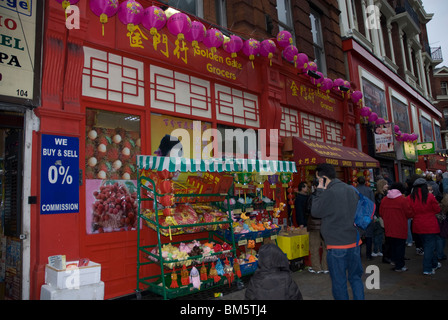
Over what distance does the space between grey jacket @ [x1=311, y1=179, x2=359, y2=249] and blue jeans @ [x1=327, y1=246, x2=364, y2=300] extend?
0.32 ft

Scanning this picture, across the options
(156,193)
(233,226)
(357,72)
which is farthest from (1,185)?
(357,72)

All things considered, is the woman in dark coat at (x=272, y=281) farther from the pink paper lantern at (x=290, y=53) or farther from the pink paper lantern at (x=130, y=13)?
the pink paper lantern at (x=290, y=53)

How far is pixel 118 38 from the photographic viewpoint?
20.2 ft

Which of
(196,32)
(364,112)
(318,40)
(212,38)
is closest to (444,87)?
(364,112)

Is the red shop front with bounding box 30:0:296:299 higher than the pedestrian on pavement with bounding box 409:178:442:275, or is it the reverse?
the red shop front with bounding box 30:0:296:299

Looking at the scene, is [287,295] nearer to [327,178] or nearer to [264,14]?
[327,178]

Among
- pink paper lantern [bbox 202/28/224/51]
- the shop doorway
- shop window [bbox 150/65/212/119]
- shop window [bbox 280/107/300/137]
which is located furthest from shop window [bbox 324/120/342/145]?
the shop doorway

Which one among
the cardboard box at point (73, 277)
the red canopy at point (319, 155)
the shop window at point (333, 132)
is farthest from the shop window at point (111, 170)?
the shop window at point (333, 132)

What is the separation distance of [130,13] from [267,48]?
152 inches

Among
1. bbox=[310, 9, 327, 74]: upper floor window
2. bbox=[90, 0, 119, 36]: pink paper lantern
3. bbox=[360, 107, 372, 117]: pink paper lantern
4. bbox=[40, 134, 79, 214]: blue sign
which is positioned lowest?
bbox=[40, 134, 79, 214]: blue sign

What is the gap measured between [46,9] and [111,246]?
4112 mm

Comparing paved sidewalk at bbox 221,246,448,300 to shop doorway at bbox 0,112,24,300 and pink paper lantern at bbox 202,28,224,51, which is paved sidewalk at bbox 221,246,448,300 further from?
pink paper lantern at bbox 202,28,224,51

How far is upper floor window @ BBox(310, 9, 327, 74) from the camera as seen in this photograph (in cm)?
1344

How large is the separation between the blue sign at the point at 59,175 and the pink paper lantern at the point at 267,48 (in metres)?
5.45
